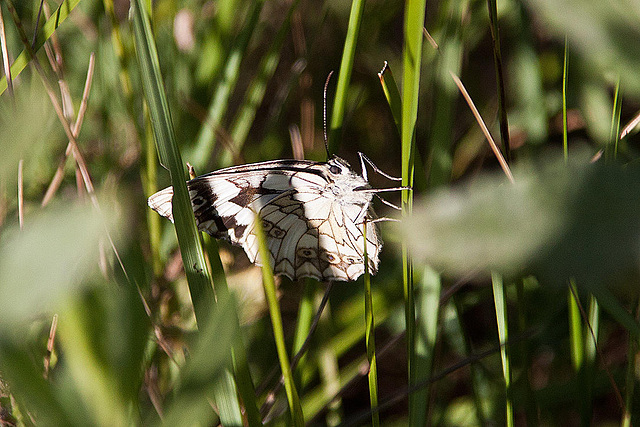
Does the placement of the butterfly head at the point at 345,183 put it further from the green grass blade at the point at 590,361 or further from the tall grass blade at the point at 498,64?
the green grass blade at the point at 590,361

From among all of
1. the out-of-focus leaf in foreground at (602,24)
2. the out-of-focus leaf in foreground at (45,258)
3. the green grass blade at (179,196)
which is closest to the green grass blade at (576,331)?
the green grass blade at (179,196)

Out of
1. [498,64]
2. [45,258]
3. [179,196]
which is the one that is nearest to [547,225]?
[45,258]

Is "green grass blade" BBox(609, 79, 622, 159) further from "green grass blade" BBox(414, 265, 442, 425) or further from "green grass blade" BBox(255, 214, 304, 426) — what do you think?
"green grass blade" BBox(255, 214, 304, 426)

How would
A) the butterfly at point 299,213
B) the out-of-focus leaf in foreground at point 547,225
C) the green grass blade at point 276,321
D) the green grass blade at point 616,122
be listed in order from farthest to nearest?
the butterfly at point 299,213, the green grass blade at point 616,122, the green grass blade at point 276,321, the out-of-focus leaf in foreground at point 547,225

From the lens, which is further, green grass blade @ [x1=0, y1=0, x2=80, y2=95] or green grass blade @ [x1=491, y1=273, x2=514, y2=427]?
green grass blade @ [x1=0, y1=0, x2=80, y2=95]

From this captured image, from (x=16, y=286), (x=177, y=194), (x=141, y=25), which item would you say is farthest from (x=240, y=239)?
(x=16, y=286)

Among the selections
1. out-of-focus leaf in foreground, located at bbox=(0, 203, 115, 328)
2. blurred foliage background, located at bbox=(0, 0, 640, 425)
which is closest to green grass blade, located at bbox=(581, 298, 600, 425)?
blurred foliage background, located at bbox=(0, 0, 640, 425)

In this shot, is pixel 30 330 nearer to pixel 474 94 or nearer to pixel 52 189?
pixel 52 189
